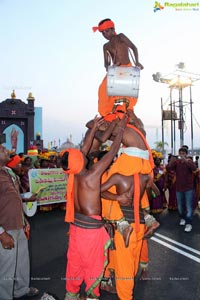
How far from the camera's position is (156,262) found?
4559 millimetres

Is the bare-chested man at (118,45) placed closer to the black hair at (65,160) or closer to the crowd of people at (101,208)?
the crowd of people at (101,208)

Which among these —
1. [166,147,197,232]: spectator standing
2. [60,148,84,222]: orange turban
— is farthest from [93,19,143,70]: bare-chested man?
[166,147,197,232]: spectator standing

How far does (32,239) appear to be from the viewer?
5.72m

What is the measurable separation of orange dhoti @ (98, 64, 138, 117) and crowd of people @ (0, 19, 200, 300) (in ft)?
0.04

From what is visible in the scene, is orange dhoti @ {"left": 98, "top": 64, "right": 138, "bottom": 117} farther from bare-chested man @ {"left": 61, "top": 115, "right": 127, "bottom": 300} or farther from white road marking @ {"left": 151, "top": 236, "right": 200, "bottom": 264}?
white road marking @ {"left": 151, "top": 236, "right": 200, "bottom": 264}

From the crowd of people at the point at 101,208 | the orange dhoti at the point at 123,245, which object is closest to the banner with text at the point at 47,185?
the crowd of people at the point at 101,208

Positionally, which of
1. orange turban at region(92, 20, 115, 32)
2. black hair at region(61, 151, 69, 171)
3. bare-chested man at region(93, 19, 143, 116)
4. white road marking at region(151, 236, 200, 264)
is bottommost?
white road marking at region(151, 236, 200, 264)

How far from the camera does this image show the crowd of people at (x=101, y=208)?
2869 mm

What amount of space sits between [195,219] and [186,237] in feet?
5.77

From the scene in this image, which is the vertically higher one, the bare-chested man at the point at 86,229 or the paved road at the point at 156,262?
the bare-chested man at the point at 86,229

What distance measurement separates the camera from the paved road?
3627mm

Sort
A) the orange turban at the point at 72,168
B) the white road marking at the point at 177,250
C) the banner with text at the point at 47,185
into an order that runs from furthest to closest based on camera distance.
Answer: the banner with text at the point at 47,185 < the white road marking at the point at 177,250 < the orange turban at the point at 72,168

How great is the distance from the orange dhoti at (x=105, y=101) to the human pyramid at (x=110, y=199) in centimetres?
1

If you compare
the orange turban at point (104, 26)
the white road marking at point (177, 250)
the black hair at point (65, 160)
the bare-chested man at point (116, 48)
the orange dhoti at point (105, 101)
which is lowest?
the white road marking at point (177, 250)
